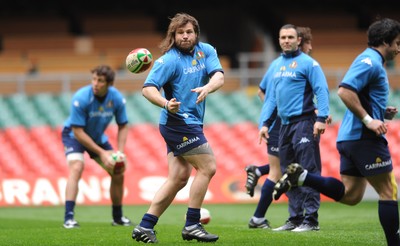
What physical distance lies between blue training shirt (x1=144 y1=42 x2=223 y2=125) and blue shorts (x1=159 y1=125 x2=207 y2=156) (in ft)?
0.19

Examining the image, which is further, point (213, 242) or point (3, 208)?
point (3, 208)

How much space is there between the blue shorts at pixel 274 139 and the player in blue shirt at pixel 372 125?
2.63 metres

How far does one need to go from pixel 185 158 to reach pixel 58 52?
58.0 feet

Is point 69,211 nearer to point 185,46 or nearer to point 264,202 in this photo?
point 264,202

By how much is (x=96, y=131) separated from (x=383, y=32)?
5342mm

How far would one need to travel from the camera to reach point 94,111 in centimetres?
1197

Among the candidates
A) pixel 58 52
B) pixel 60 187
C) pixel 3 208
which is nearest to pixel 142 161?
pixel 60 187

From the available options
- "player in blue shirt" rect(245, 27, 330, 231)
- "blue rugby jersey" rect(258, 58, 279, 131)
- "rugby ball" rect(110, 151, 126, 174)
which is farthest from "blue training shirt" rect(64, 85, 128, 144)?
"player in blue shirt" rect(245, 27, 330, 231)

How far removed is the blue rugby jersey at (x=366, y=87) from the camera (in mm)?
7668

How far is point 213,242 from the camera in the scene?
27.7 feet

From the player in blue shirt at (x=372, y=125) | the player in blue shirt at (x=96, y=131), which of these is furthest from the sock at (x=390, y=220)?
the player in blue shirt at (x=96, y=131)

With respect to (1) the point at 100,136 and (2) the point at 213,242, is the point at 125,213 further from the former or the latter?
(2) the point at 213,242

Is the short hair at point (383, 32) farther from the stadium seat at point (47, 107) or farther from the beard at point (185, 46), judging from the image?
the stadium seat at point (47, 107)

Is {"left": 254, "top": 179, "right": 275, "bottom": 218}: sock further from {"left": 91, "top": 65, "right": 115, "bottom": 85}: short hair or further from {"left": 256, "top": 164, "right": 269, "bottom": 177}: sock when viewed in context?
{"left": 91, "top": 65, "right": 115, "bottom": 85}: short hair
